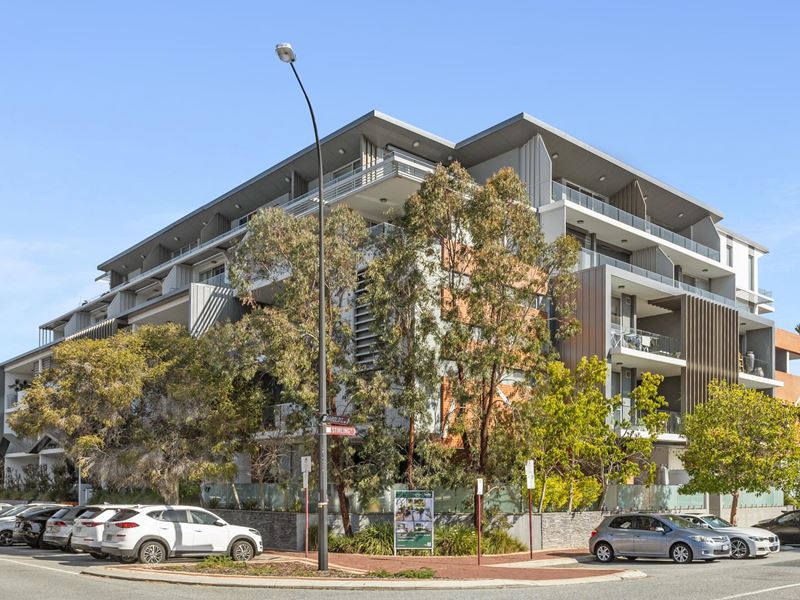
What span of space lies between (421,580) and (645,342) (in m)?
22.6

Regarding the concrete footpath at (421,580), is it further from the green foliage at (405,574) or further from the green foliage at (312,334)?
the green foliage at (312,334)

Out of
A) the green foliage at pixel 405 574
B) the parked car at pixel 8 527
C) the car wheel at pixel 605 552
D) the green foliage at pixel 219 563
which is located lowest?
the parked car at pixel 8 527

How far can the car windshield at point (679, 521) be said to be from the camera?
2577cm

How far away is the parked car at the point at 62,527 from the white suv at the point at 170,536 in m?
5.24

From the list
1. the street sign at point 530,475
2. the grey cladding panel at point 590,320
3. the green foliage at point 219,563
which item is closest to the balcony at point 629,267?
the grey cladding panel at point 590,320

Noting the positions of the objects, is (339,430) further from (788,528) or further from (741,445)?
Result: (788,528)

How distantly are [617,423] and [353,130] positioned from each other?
17430 millimetres

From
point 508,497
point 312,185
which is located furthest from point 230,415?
point 312,185

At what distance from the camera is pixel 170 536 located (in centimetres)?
2320

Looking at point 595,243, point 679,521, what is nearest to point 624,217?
point 595,243

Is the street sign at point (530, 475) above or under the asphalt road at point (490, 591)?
above

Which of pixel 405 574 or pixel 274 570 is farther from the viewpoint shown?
pixel 274 570

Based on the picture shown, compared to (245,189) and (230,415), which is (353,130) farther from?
(230,415)

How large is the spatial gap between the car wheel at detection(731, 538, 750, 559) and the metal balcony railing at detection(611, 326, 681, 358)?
11736 millimetres
